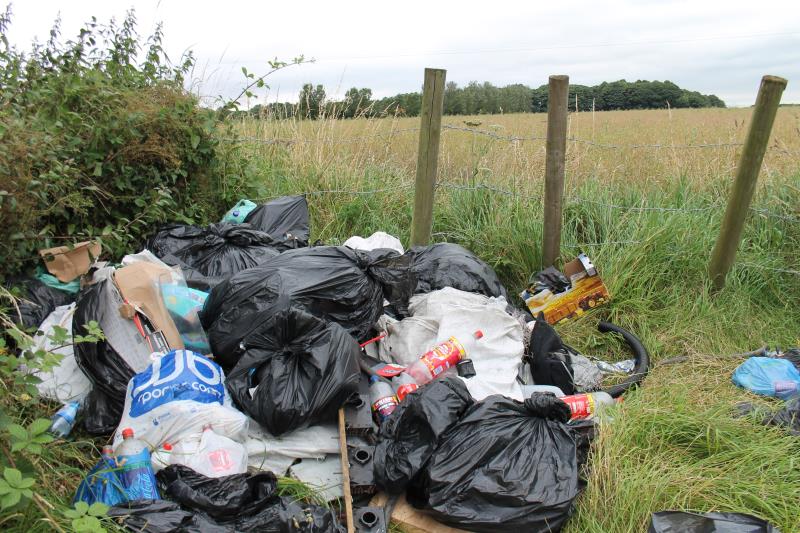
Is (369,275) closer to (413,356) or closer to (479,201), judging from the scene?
(413,356)

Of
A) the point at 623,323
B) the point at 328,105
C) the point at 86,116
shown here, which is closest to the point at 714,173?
the point at 623,323

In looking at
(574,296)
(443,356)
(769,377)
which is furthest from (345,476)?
(769,377)

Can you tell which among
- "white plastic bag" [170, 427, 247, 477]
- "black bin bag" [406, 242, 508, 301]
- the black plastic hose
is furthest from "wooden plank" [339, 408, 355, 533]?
the black plastic hose

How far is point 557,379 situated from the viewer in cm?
309

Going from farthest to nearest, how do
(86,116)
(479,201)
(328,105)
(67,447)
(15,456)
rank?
(328,105)
(479,201)
(86,116)
(67,447)
(15,456)

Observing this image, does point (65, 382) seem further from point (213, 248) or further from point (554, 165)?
point (554, 165)

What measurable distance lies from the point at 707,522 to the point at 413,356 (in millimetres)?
1537

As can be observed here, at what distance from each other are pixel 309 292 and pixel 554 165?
1.83 metres

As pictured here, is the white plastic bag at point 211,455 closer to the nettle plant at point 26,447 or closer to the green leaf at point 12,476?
the nettle plant at point 26,447

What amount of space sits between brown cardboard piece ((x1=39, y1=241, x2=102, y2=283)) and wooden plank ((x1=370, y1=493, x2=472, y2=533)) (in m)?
2.01

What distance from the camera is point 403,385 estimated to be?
2785 mm

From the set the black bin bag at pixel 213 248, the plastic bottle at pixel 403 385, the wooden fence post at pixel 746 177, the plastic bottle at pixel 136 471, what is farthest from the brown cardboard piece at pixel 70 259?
the wooden fence post at pixel 746 177

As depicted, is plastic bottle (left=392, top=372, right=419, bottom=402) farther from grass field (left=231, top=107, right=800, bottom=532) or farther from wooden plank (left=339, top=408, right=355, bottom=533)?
grass field (left=231, top=107, right=800, bottom=532)

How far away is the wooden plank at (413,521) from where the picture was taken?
2193 mm
